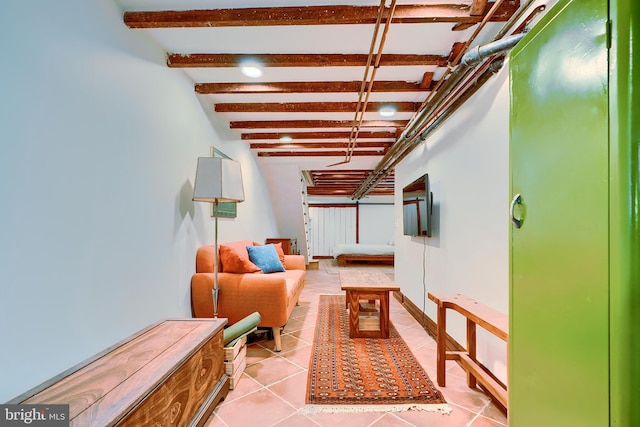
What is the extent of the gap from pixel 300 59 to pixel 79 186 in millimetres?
1679

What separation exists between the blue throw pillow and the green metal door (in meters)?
2.76

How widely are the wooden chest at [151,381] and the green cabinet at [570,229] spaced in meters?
1.42

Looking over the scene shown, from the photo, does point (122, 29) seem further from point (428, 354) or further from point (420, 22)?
point (428, 354)

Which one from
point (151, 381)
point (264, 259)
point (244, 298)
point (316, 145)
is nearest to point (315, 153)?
point (316, 145)

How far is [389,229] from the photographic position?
10125 millimetres

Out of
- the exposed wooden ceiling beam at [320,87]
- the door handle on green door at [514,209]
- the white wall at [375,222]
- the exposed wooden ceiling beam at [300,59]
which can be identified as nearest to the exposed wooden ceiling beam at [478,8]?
the exposed wooden ceiling beam at [300,59]

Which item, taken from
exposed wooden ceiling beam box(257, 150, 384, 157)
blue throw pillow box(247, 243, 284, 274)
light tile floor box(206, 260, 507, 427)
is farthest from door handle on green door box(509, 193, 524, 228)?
exposed wooden ceiling beam box(257, 150, 384, 157)

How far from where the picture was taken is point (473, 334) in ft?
6.63

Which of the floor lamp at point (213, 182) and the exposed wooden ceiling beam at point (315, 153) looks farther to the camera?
the exposed wooden ceiling beam at point (315, 153)

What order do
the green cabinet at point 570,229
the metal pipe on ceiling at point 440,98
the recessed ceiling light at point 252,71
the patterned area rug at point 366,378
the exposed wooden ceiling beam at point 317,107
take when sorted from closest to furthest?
the green cabinet at point 570,229
the metal pipe on ceiling at point 440,98
the patterned area rug at point 366,378
the recessed ceiling light at point 252,71
the exposed wooden ceiling beam at point 317,107

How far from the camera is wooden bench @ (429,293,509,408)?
1.56 meters

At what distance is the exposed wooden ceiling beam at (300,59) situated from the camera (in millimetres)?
2139

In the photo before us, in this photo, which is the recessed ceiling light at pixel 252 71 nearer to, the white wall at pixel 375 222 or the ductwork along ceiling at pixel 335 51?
the ductwork along ceiling at pixel 335 51

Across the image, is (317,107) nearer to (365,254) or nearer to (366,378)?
(366,378)
